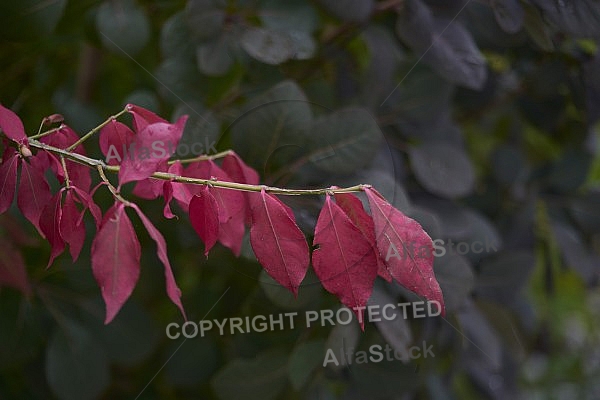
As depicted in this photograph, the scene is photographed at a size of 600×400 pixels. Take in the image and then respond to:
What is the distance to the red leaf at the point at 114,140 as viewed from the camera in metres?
0.50

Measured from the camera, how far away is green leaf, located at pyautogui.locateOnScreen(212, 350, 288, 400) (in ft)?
2.16

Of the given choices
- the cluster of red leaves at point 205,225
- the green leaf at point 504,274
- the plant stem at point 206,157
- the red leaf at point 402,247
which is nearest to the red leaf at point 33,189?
the cluster of red leaves at point 205,225

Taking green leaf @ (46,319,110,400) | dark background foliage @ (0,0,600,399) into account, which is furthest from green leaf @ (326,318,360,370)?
green leaf @ (46,319,110,400)

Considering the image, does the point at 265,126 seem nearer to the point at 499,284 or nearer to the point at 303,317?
the point at 303,317

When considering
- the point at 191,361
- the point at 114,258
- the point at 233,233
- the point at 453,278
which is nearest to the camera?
the point at 114,258

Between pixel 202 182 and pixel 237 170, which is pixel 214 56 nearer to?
pixel 237 170

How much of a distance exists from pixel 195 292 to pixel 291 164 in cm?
17

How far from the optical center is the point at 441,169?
0.75 meters

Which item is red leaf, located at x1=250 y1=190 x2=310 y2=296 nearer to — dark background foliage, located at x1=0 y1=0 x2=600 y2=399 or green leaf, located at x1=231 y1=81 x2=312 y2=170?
dark background foliage, located at x1=0 y1=0 x2=600 y2=399

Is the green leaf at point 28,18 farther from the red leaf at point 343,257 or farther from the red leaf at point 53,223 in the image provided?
the red leaf at point 343,257

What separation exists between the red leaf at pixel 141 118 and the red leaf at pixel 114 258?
0.31 ft

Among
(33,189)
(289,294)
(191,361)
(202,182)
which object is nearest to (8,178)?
(33,189)

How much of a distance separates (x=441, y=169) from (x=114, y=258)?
43 cm

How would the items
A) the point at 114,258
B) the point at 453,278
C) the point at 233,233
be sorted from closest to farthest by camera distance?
the point at 114,258 < the point at 233,233 < the point at 453,278
